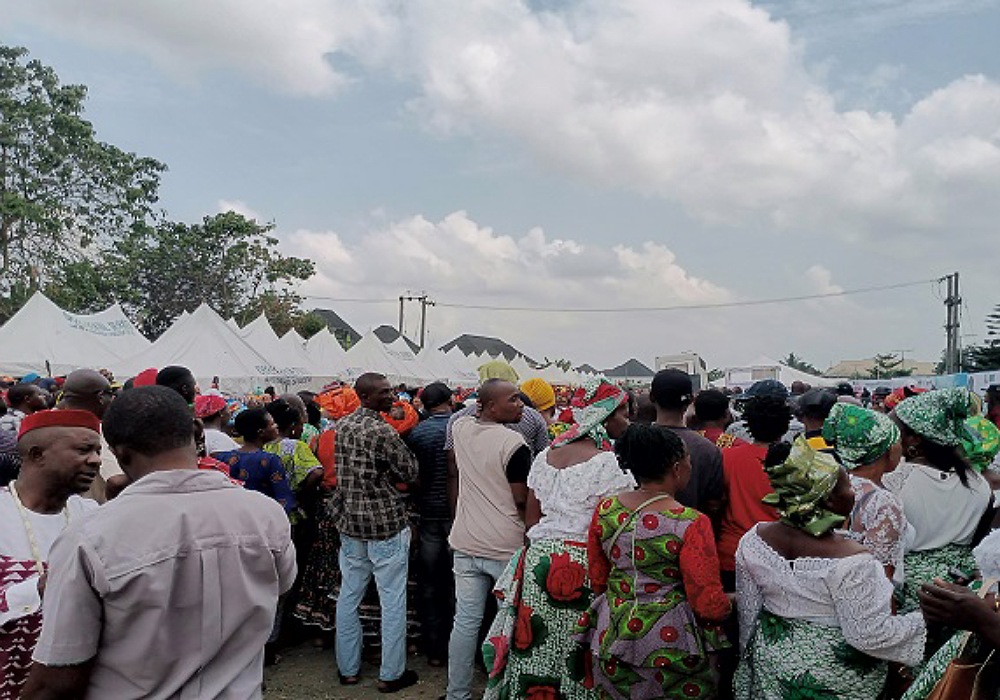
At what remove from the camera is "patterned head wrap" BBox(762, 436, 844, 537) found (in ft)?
9.62

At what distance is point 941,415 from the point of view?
3621 mm

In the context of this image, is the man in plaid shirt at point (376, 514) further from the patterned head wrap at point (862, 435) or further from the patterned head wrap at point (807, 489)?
the patterned head wrap at point (807, 489)

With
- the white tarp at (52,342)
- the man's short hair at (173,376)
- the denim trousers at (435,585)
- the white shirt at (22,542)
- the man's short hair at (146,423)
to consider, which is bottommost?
the denim trousers at (435,585)

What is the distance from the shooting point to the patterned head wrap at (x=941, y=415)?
3.61 meters

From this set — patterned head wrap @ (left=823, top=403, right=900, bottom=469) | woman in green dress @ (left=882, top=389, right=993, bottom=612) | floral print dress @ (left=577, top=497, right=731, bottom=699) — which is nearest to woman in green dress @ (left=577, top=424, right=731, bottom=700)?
floral print dress @ (left=577, top=497, right=731, bottom=699)

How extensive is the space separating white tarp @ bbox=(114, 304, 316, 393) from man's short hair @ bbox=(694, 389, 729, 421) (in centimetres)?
1341

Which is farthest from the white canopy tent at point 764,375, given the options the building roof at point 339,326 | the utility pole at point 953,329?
the building roof at point 339,326

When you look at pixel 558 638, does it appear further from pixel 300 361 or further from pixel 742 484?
pixel 300 361

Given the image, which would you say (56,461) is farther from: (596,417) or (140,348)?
(140,348)

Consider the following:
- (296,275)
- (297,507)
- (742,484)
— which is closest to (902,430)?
(742,484)

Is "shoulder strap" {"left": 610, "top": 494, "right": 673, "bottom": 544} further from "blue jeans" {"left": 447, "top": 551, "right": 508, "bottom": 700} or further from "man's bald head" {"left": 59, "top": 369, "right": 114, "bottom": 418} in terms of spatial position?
"man's bald head" {"left": 59, "top": 369, "right": 114, "bottom": 418}

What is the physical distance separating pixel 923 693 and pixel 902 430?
1.85 m

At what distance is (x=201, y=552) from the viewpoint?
84.0 inches

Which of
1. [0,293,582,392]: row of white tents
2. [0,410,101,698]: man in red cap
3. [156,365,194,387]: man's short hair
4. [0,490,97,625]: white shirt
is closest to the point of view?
[0,490,97,625]: white shirt
